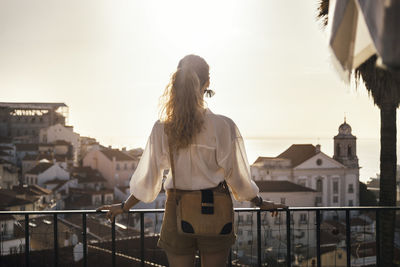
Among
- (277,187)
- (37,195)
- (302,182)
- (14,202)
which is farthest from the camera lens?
(302,182)

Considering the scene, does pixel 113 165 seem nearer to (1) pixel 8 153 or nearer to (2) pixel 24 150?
(2) pixel 24 150

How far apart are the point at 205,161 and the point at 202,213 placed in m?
0.29

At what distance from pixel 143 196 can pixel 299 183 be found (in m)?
61.9

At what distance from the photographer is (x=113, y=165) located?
2395 inches

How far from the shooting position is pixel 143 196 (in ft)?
9.27

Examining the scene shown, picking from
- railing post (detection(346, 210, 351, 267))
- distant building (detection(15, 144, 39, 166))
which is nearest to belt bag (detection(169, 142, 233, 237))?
railing post (detection(346, 210, 351, 267))

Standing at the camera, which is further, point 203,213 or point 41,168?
point 41,168

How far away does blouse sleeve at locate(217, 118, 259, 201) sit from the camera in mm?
2637

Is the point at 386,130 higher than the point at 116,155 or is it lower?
higher

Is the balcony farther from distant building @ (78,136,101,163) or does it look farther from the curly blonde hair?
distant building @ (78,136,101,163)

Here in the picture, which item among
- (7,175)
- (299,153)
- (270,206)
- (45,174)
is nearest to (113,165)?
(45,174)

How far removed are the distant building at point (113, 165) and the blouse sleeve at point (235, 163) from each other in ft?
193

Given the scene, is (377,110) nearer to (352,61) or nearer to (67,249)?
(352,61)

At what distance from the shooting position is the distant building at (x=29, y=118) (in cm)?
8500
